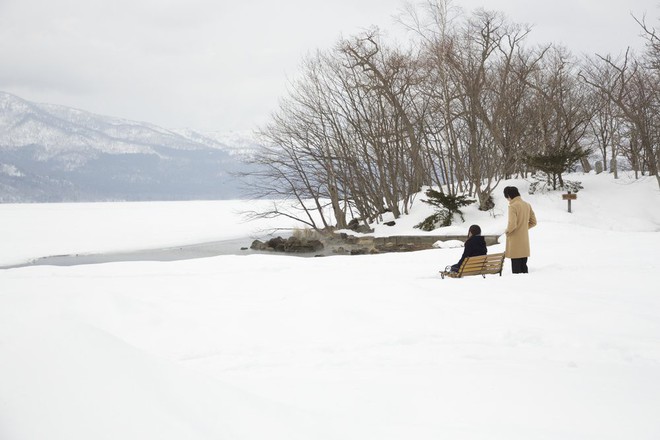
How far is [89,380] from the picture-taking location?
5.02 meters

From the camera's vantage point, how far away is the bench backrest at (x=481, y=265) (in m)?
10.9

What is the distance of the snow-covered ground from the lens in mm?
4234

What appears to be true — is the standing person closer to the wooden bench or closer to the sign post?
the wooden bench

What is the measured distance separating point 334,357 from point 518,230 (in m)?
6.27

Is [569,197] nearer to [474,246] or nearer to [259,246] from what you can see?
[259,246]

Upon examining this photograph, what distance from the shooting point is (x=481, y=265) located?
11070mm

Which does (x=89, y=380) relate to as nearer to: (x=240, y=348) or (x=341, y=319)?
(x=240, y=348)

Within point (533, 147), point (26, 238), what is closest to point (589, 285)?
point (533, 147)

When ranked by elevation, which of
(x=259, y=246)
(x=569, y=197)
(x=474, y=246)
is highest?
(x=569, y=197)

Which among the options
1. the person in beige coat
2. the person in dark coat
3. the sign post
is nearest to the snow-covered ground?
the person in beige coat

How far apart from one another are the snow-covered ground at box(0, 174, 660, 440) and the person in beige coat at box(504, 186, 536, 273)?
356mm

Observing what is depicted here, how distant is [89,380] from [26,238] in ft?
102

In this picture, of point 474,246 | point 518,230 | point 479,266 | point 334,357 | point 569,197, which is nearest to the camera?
point 334,357

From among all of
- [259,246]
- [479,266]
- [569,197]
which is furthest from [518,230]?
[259,246]
